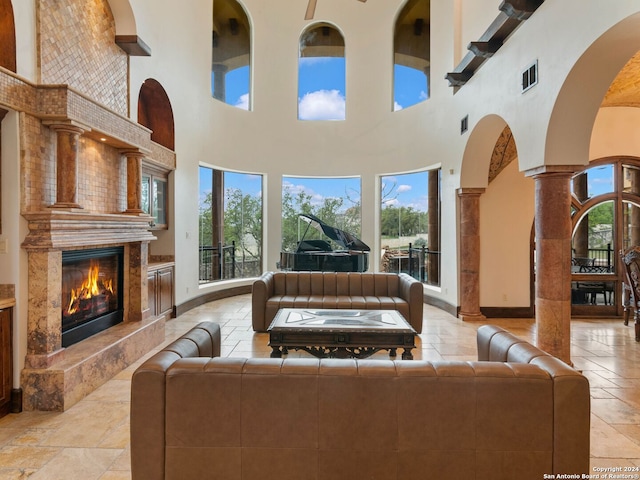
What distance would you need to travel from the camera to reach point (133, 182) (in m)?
4.75

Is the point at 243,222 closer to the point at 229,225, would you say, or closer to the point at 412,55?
the point at 229,225

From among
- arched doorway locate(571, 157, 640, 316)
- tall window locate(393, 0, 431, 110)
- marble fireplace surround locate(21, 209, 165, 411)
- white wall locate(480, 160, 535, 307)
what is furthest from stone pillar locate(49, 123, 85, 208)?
arched doorway locate(571, 157, 640, 316)

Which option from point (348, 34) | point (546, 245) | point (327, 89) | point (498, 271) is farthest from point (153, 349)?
point (348, 34)

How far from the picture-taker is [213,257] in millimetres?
8250

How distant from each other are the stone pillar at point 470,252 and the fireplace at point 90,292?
17.1 ft

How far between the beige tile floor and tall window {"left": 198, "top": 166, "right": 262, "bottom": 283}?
301 cm

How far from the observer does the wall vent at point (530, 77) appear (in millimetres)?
3967

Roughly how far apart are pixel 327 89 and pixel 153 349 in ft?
23.5

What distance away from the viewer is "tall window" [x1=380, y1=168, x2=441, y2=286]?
798cm

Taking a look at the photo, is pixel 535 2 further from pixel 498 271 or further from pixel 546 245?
pixel 498 271

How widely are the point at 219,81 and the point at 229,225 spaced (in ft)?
10.2

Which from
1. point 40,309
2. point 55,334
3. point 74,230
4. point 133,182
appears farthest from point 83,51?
point 55,334

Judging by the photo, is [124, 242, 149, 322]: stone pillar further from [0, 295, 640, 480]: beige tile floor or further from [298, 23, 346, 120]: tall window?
[298, 23, 346, 120]: tall window

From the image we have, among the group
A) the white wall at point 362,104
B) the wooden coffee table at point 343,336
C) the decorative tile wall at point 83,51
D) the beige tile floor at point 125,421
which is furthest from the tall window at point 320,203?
the wooden coffee table at point 343,336
